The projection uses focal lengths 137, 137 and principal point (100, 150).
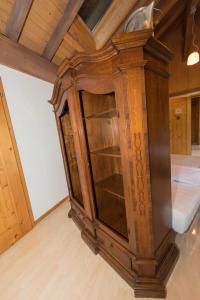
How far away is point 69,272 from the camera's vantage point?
1426mm

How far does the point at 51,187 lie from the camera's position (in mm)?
2531

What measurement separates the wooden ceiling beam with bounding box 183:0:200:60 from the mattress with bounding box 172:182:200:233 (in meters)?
2.61

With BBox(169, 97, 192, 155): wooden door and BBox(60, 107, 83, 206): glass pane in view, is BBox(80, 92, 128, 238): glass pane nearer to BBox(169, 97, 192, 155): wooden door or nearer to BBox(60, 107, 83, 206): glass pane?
BBox(60, 107, 83, 206): glass pane

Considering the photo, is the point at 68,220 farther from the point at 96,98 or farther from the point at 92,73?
the point at 92,73

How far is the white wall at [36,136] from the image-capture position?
1.99 metres

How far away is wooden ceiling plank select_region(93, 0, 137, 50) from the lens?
1.80 metres

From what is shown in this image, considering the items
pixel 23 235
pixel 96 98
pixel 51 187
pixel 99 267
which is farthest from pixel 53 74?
pixel 99 267

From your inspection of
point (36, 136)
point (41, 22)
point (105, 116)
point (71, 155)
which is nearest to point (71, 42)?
point (41, 22)

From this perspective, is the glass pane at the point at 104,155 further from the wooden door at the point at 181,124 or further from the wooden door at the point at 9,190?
the wooden door at the point at 181,124

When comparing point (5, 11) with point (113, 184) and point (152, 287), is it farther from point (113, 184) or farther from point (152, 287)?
point (152, 287)

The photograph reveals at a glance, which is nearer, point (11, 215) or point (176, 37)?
point (11, 215)

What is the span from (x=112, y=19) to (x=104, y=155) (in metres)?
1.98

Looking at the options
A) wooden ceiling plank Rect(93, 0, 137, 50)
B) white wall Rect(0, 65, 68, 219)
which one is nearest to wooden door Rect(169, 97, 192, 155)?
wooden ceiling plank Rect(93, 0, 137, 50)

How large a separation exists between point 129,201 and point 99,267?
3.11 feet
